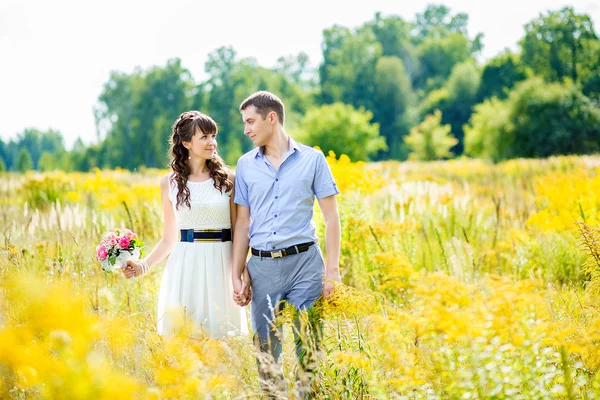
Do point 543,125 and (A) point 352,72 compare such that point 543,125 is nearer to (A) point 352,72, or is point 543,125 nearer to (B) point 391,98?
(B) point 391,98

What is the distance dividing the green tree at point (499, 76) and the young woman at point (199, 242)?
176 ft

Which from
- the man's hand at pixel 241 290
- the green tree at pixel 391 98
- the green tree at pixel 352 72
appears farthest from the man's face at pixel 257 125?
the green tree at pixel 352 72

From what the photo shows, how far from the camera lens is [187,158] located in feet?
11.9

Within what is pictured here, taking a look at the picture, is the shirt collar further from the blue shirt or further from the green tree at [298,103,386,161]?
the green tree at [298,103,386,161]

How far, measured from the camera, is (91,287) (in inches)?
171

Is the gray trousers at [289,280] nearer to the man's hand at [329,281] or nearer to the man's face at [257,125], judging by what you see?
the man's hand at [329,281]

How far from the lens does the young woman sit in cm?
341

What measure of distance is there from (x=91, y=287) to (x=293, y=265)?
184cm

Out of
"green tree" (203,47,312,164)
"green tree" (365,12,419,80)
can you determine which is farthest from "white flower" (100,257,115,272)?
"green tree" (365,12,419,80)

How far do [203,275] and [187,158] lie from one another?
2.38 ft

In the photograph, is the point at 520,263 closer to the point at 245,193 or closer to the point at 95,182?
the point at 245,193

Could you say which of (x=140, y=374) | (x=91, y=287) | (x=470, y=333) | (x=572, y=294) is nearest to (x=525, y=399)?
(x=470, y=333)

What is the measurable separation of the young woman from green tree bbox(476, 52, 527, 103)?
53.7 m

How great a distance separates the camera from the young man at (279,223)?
3.24 meters
